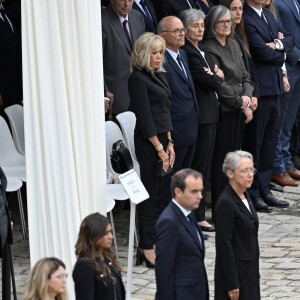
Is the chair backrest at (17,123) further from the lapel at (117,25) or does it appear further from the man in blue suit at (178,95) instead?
the man in blue suit at (178,95)

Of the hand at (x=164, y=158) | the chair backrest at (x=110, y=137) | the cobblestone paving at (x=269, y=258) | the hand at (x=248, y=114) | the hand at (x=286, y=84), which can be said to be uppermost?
the hand at (x=286, y=84)

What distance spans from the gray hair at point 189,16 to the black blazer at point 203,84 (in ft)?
0.67

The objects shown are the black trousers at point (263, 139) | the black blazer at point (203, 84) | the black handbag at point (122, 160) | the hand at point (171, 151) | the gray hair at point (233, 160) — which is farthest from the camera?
the black trousers at point (263, 139)

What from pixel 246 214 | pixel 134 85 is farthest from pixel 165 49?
pixel 246 214

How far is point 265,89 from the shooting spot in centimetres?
1249

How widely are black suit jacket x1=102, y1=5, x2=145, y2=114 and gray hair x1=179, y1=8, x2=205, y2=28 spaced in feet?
2.12

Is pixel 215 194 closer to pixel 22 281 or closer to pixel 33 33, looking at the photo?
pixel 22 281

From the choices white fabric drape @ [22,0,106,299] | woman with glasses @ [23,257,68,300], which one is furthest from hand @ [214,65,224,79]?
woman with glasses @ [23,257,68,300]

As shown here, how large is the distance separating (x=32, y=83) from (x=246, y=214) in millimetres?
1918

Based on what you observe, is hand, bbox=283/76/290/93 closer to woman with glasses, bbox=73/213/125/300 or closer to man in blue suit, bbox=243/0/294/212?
man in blue suit, bbox=243/0/294/212

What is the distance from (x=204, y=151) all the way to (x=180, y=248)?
12.9 feet

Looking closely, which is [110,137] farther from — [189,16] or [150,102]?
[189,16]

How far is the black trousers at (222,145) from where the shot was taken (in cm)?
1172

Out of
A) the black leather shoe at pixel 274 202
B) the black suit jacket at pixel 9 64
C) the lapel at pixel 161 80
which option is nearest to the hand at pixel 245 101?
the black leather shoe at pixel 274 202
